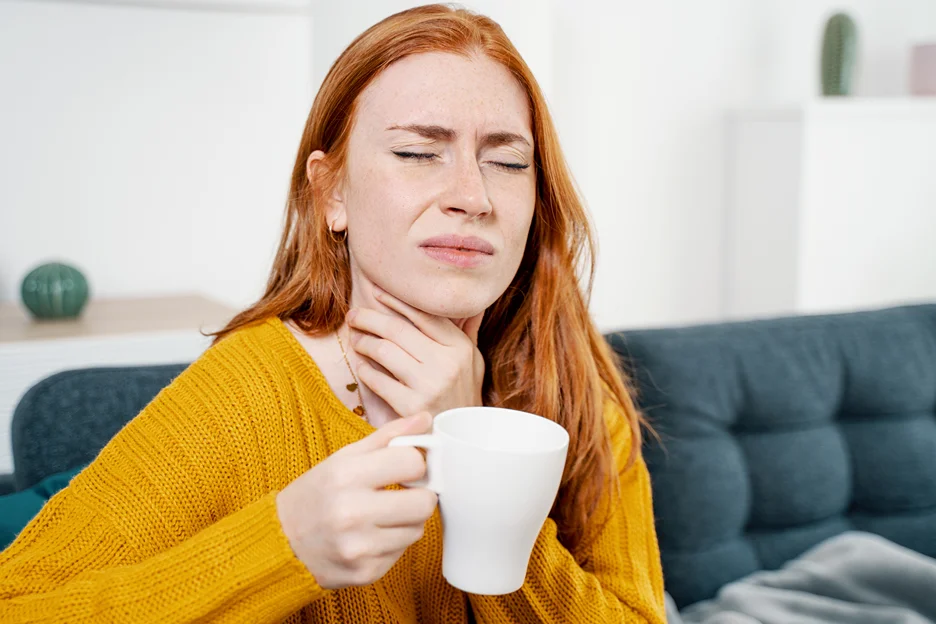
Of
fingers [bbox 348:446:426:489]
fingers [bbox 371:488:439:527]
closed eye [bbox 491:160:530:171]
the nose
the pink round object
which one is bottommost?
fingers [bbox 371:488:439:527]

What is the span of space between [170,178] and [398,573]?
5.73 feet

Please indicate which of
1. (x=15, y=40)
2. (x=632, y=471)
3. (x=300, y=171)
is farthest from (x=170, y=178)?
(x=632, y=471)

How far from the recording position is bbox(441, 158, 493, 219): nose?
3.24 feet

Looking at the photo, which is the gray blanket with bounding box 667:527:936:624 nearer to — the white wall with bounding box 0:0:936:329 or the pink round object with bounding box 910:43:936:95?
the white wall with bounding box 0:0:936:329

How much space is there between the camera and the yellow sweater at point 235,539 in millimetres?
783

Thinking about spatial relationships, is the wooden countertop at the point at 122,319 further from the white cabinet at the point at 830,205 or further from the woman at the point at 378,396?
the white cabinet at the point at 830,205

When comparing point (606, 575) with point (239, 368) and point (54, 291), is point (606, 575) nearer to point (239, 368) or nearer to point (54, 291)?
point (239, 368)

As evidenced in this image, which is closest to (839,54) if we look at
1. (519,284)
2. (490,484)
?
(519,284)

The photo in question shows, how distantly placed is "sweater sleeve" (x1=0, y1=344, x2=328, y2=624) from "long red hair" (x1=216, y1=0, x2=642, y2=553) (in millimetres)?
195

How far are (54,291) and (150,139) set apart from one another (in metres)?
0.56

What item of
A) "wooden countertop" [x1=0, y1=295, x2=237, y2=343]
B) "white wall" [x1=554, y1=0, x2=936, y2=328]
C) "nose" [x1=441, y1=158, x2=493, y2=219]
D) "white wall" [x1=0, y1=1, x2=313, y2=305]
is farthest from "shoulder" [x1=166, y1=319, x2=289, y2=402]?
"white wall" [x1=554, y1=0, x2=936, y2=328]

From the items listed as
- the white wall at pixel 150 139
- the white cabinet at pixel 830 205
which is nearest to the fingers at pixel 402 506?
the white wall at pixel 150 139

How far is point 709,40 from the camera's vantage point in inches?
127

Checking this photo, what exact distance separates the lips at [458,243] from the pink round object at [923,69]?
2.74 meters
